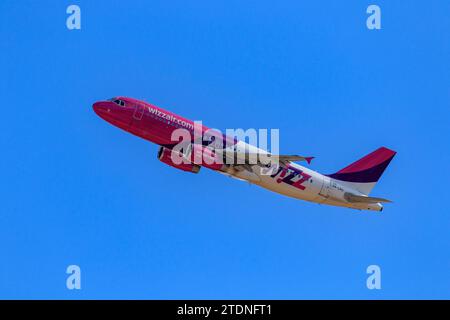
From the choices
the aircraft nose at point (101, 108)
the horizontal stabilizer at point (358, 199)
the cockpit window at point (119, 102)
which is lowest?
the horizontal stabilizer at point (358, 199)

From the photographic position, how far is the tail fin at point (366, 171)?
298ft

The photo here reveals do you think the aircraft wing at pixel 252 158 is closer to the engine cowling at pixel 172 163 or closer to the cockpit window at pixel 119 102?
the engine cowling at pixel 172 163

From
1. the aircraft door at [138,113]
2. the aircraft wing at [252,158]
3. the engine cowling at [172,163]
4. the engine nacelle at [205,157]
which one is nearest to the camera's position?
the aircraft door at [138,113]

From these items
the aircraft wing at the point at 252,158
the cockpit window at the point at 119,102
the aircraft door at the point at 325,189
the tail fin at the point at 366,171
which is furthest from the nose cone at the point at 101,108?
the tail fin at the point at 366,171

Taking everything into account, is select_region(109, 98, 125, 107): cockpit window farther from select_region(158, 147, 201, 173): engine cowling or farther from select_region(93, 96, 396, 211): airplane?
select_region(158, 147, 201, 173): engine cowling

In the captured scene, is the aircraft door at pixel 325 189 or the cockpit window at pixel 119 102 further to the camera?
the aircraft door at pixel 325 189

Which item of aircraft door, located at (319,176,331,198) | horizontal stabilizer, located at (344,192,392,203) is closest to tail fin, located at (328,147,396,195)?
horizontal stabilizer, located at (344,192,392,203)

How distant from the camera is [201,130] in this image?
3253 inches

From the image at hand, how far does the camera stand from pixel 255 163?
84.2 m

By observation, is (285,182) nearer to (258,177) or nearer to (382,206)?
(258,177)

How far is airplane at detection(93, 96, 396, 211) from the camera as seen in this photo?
267ft

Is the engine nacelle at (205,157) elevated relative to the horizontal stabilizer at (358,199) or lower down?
elevated

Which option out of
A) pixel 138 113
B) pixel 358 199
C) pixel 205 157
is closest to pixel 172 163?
pixel 205 157
